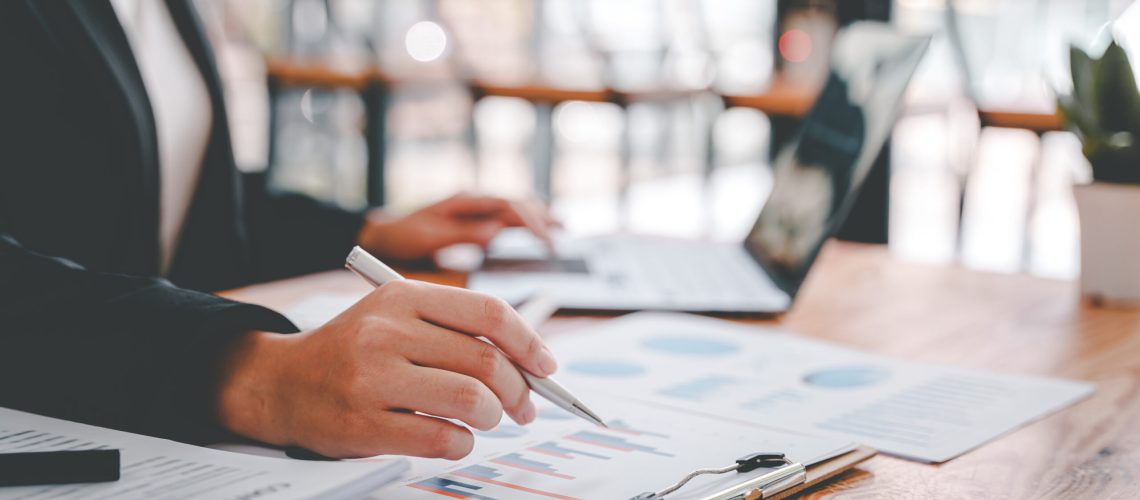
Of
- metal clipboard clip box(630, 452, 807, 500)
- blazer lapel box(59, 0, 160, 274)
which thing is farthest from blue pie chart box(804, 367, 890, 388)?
blazer lapel box(59, 0, 160, 274)

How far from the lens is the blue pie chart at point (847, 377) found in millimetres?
826

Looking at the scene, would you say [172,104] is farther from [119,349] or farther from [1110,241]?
[1110,241]

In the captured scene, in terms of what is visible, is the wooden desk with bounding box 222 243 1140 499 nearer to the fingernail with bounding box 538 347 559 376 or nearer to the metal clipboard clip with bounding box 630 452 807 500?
the metal clipboard clip with bounding box 630 452 807 500

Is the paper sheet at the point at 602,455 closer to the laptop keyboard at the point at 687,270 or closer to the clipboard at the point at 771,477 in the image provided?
the clipboard at the point at 771,477

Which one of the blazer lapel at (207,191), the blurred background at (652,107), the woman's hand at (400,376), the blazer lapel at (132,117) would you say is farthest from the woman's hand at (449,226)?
the blurred background at (652,107)

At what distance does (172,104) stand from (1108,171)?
1.10m

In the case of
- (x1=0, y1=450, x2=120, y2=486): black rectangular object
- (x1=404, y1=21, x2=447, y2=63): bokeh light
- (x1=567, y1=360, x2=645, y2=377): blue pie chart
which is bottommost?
(x1=567, y1=360, x2=645, y2=377): blue pie chart

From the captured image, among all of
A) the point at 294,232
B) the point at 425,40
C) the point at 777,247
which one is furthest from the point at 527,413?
the point at 425,40

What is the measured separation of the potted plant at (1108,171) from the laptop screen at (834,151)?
8.7 inches

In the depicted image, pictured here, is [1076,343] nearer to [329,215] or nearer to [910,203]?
[329,215]

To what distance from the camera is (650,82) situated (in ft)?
15.2

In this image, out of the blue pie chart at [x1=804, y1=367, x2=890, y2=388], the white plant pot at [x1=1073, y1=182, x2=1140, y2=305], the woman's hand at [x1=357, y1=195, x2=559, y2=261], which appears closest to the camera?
the blue pie chart at [x1=804, y1=367, x2=890, y2=388]

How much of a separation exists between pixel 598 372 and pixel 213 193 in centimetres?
61

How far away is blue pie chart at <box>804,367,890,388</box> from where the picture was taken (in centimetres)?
83
